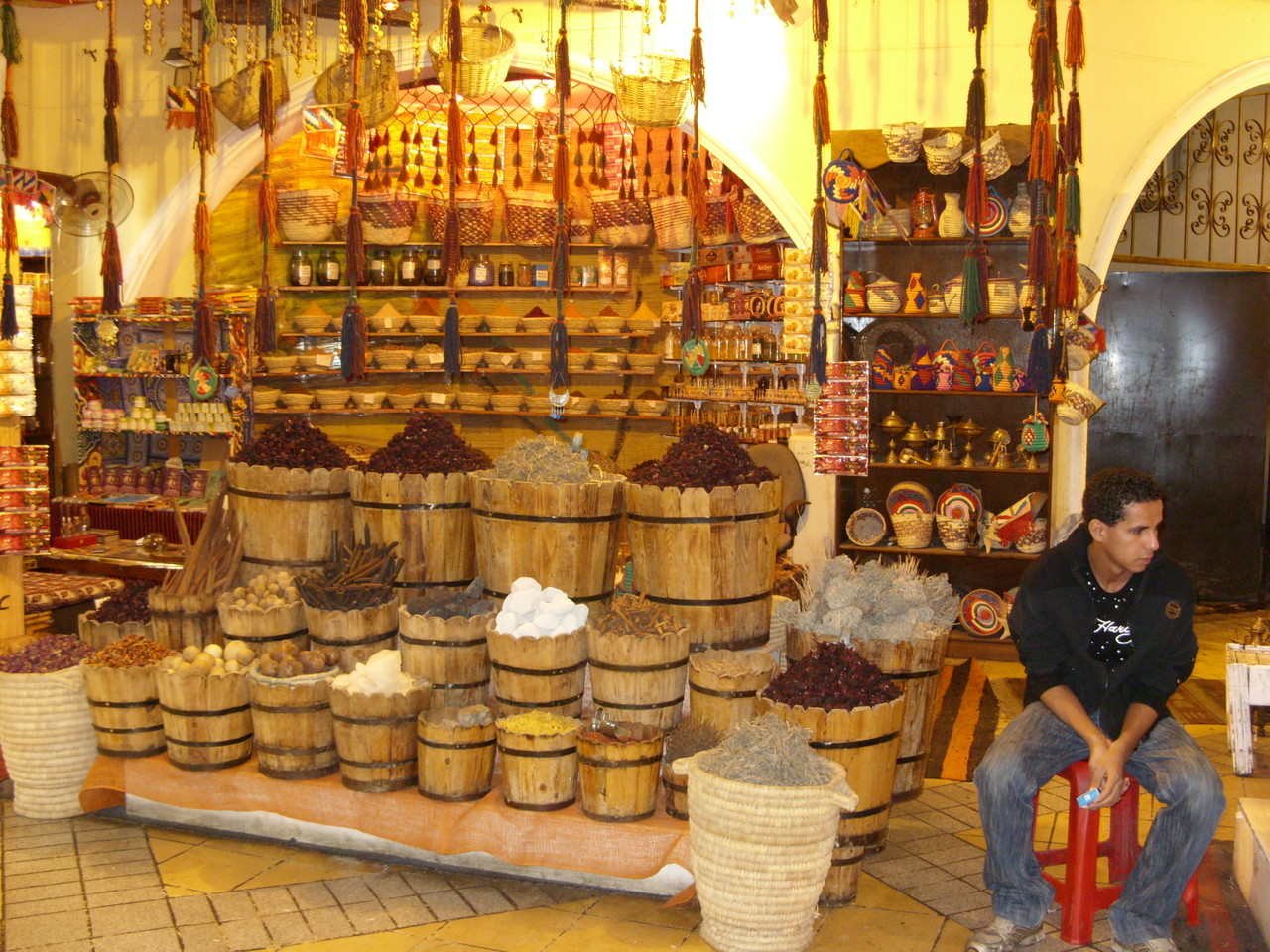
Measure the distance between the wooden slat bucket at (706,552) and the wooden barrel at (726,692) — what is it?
26 centimetres

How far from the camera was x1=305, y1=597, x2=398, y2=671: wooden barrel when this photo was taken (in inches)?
157

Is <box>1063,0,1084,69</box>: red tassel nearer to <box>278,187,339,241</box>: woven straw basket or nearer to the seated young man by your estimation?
the seated young man

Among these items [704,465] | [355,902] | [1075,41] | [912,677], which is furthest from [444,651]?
[1075,41]

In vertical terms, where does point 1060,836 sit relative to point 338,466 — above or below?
below

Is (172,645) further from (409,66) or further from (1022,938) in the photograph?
(409,66)

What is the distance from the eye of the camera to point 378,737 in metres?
3.63

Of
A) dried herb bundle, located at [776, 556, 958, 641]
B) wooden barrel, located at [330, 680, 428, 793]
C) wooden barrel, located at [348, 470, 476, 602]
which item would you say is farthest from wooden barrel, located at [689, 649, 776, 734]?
wooden barrel, located at [348, 470, 476, 602]

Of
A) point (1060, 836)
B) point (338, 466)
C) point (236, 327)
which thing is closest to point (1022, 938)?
point (1060, 836)

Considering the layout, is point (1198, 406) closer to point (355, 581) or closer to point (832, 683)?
point (832, 683)

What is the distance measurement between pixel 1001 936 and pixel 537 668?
1.53 m

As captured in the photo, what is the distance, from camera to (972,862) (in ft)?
12.1

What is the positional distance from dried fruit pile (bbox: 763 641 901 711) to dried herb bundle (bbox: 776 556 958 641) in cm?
46

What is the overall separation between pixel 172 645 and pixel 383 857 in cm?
124

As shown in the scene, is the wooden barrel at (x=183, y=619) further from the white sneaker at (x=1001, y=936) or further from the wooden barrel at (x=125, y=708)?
the white sneaker at (x=1001, y=936)
